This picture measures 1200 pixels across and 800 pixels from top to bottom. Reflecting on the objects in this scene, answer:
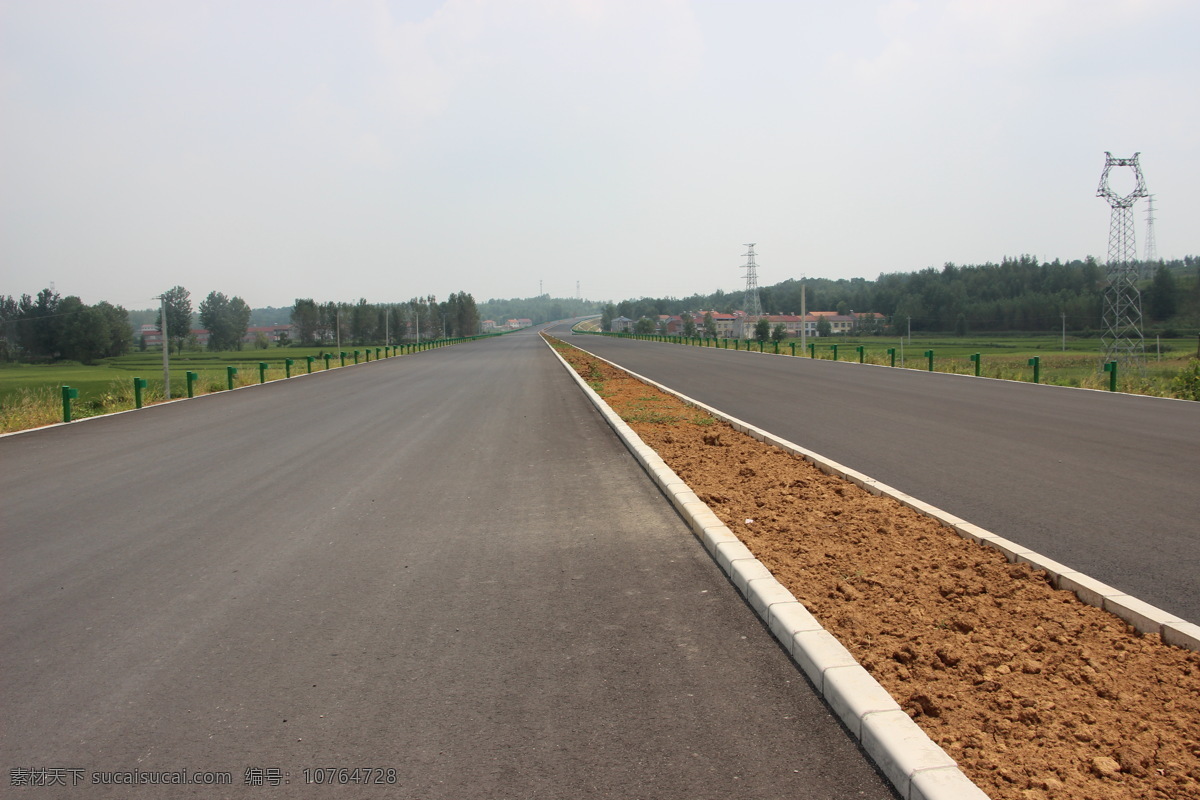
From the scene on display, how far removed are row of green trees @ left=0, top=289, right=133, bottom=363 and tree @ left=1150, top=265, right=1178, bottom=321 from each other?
12368 cm

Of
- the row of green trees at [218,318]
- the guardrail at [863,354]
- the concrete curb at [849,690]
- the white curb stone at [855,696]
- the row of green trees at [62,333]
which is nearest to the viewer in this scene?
the concrete curb at [849,690]

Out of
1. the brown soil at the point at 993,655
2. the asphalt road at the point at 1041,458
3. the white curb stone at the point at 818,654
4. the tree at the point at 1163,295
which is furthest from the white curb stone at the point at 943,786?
the tree at the point at 1163,295

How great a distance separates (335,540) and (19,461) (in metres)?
7.54

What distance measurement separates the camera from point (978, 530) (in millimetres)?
5957

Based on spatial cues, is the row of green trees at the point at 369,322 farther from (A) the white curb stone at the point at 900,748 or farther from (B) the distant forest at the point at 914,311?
(A) the white curb stone at the point at 900,748

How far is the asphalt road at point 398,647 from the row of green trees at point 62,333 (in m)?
95.4

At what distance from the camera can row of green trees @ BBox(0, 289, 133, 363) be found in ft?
291

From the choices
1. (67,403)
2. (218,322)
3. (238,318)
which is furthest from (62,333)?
(67,403)

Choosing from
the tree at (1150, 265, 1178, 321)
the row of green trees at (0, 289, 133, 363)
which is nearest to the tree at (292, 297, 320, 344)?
the row of green trees at (0, 289, 133, 363)

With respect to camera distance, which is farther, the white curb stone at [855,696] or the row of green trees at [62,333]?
the row of green trees at [62,333]

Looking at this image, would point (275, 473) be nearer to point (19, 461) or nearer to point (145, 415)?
point (19, 461)

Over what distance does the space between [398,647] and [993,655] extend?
119 inches

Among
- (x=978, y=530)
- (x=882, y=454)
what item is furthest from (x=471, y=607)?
(x=882, y=454)

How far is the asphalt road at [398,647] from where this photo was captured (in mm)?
3027
